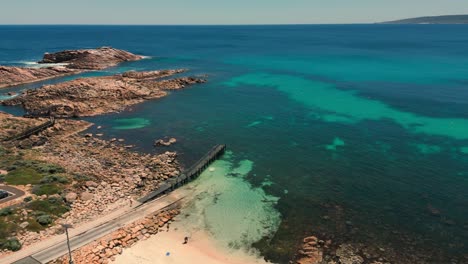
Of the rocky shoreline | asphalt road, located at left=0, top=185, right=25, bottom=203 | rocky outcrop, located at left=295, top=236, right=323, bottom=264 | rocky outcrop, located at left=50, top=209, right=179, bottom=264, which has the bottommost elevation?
rocky outcrop, located at left=295, top=236, right=323, bottom=264

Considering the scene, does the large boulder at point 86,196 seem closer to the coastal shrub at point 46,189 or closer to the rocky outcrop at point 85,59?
the coastal shrub at point 46,189

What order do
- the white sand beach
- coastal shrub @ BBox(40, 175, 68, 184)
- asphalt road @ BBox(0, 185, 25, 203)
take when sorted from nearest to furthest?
1. the white sand beach
2. asphalt road @ BBox(0, 185, 25, 203)
3. coastal shrub @ BBox(40, 175, 68, 184)

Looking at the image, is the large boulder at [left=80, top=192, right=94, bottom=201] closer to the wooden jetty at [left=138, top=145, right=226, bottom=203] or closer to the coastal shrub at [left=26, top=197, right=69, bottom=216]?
the coastal shrub at [left=26, top=197, right=69, bottom=216]

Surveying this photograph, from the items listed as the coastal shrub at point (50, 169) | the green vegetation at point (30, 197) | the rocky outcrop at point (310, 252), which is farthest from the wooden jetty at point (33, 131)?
Result: the rocky outcrop at point (310, 252)

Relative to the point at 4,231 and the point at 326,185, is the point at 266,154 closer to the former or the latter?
the point at 326,185

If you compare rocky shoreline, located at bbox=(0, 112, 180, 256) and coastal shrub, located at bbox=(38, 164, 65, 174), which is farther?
coastal shrub, located at bbox=(38, 164, 65, 174)

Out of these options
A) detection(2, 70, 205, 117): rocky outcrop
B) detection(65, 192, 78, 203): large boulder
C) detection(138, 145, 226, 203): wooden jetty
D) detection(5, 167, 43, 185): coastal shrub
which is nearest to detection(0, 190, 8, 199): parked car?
detection(5, 167, 43, 185): coastal shrub
